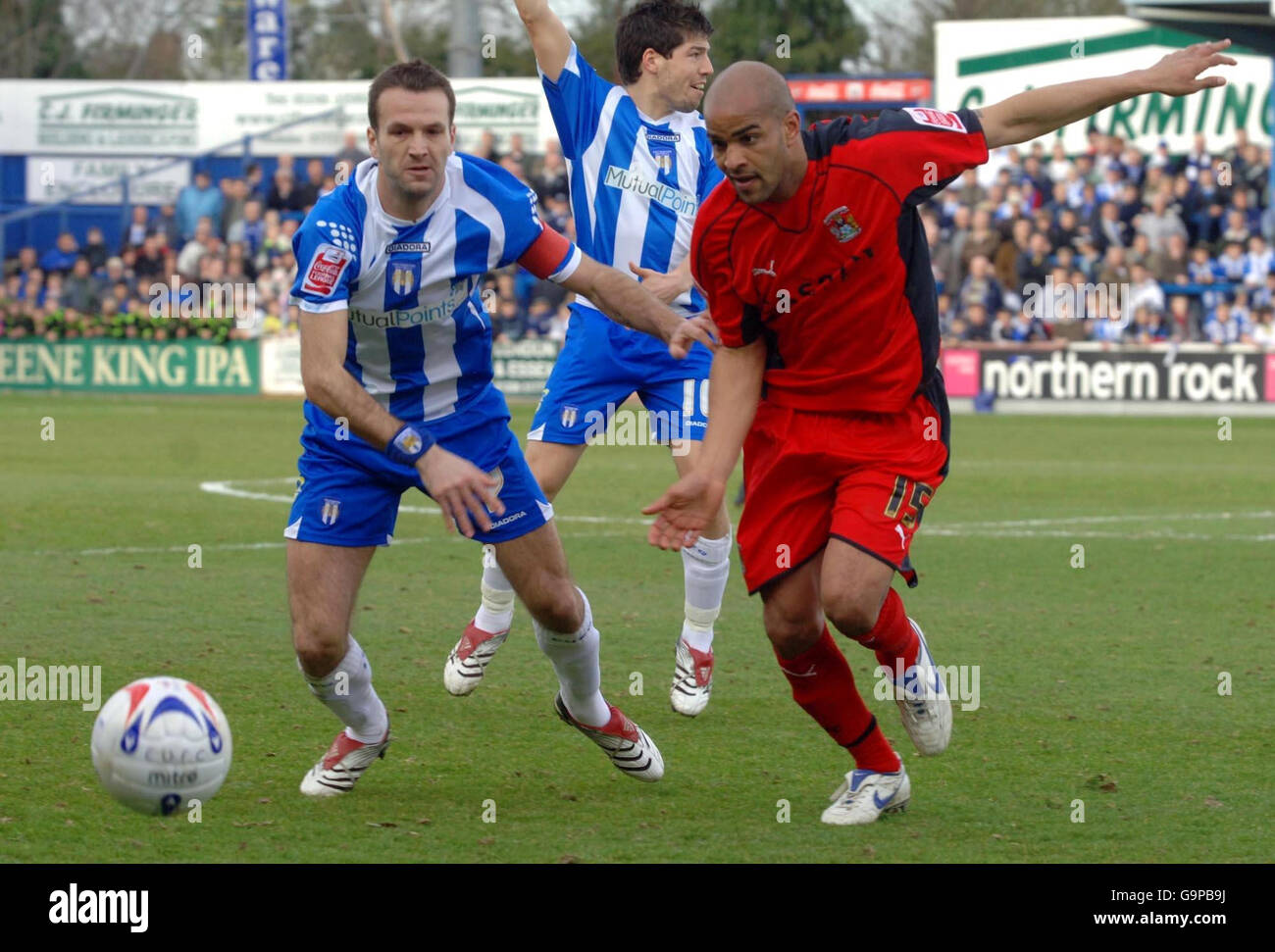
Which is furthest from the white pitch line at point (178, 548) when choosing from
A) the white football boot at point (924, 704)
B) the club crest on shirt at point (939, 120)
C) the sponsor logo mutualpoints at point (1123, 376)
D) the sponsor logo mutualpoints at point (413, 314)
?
the sponsor logo mutualpoints at point (1123, 376)

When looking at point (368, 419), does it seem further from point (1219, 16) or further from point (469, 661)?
point (1219, 16)

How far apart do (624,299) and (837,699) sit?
1366 mm

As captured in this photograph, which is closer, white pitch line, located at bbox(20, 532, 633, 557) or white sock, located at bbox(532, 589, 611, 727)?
white sock, located at bbox(532, 589, 611, 727)

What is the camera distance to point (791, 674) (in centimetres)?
556

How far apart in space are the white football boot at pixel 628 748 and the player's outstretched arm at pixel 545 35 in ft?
9.15

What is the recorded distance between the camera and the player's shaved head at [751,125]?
495 cm

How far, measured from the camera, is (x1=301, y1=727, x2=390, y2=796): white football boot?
5.62 meters

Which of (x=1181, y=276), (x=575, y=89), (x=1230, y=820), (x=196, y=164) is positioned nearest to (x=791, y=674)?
(x=1230, y=820)

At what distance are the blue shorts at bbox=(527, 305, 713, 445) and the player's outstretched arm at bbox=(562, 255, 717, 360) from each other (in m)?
1.94

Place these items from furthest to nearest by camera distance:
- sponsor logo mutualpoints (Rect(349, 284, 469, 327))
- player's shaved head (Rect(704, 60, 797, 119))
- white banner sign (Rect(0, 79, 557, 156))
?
1. white banner sign (Rect(0, 79, 557, 156))
2. sponsor logo mutualpoints (Rect(349, 284, 469, 327))
3. player's shaved head (Rect(704, 60, 797, 119))

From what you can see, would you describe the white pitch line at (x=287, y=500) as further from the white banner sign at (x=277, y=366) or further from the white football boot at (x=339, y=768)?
the white banner sign at (x=277, y=366)

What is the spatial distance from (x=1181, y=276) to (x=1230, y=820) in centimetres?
2232

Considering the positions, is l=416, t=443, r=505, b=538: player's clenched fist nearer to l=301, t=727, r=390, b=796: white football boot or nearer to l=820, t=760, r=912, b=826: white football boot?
l=301, t=727, r=390, b=796: white football boot

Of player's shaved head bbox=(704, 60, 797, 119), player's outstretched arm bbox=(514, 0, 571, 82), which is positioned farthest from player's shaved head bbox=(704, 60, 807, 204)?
player's outstretched arm bbox=(514, 0, 571, 82)
